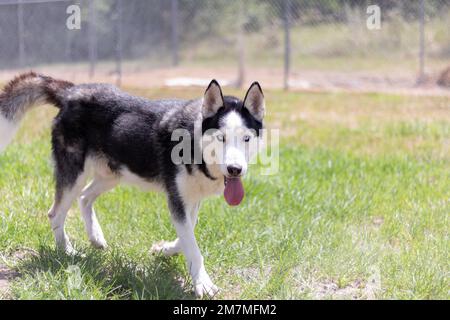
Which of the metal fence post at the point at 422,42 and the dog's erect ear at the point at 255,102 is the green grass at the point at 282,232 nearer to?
the dog's erect ear at the point at 255,102

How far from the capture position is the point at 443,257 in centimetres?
431

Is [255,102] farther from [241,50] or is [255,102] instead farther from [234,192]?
[241,50]

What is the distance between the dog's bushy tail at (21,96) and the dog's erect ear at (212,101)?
1335 mm

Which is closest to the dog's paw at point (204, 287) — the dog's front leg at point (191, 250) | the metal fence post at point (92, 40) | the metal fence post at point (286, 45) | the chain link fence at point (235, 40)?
the dog's front leg at point (191, 250)

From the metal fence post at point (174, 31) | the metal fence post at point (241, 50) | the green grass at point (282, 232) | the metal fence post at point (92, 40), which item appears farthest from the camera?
the metal fence post at point (174, 31)

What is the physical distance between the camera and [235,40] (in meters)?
17.5

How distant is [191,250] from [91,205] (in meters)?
1.29

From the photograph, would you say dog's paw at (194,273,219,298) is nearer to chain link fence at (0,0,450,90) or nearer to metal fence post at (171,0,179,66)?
chain link fence at (0,0,450,90)

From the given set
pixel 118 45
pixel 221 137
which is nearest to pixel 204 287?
pixel 221 137

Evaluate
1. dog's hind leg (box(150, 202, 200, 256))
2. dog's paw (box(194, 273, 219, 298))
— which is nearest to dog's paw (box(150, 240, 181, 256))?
dog's hind leg (box(150, 202, 200, 256))

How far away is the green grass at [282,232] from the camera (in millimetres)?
3932

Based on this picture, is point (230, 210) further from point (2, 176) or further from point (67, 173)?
point (2, 176)
